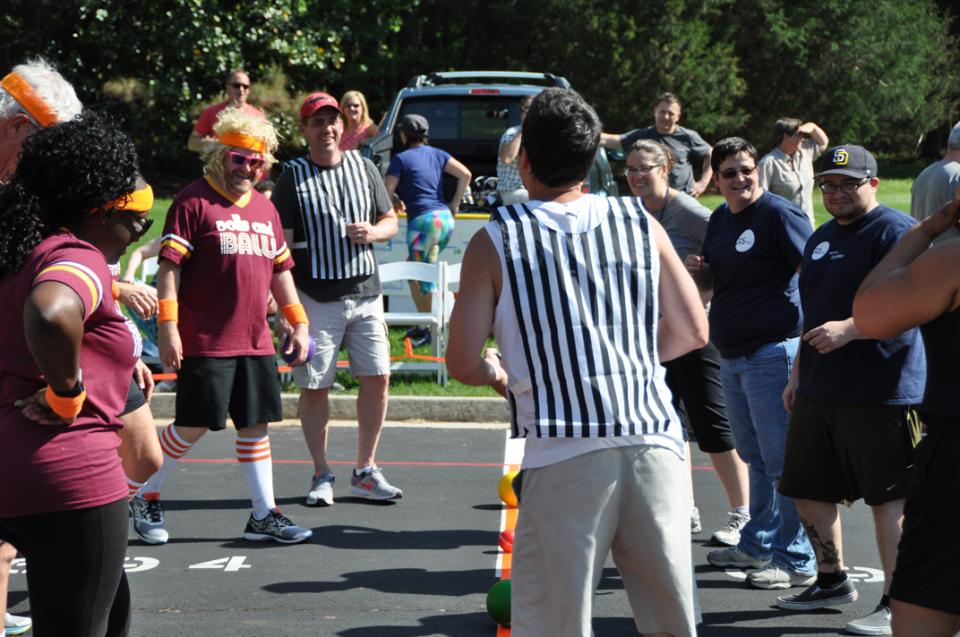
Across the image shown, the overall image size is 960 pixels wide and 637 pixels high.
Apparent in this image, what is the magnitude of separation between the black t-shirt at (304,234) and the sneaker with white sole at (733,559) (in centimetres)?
254

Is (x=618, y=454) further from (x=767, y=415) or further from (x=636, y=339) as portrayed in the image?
(x=767, y=415)

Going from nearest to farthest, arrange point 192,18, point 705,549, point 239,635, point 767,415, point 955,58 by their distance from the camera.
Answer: point 239,635, point 767,415, point 705,549, point 192,18, point 955,58

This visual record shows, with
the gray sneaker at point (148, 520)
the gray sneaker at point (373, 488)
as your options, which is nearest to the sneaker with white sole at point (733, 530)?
the gray sneaker at point (373, 488)

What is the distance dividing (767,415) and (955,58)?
30506 mm

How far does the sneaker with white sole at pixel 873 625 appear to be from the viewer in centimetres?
528

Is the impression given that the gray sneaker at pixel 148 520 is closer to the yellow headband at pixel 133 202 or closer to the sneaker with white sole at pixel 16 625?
the sneaker with white sole at pixel 16 625

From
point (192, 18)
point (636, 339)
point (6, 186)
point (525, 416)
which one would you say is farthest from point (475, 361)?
point (192, 18)

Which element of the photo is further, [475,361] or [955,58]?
[955,58]

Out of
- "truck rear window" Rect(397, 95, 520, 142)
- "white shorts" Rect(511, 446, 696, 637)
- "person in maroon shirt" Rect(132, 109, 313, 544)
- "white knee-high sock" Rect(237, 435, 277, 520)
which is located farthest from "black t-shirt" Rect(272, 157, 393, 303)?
"truck rear window" Rect(397, 95, 520, 142)

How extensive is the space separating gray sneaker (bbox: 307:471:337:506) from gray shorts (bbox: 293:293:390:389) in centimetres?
54

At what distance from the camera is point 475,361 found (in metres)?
3.58

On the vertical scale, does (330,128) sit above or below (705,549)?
above

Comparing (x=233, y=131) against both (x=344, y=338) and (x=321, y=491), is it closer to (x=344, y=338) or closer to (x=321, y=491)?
(x=344, y=338)

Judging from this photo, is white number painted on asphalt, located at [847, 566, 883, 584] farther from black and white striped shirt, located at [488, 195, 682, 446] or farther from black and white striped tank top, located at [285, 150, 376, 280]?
black and white striped tank top, located at [285, 150, 376, 280]
